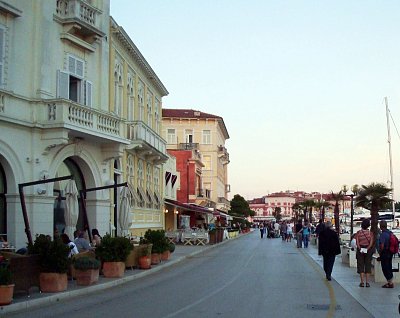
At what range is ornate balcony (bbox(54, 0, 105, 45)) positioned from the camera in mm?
25047

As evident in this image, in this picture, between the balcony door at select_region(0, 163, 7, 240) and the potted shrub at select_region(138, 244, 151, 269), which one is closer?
the balcony door at select_region(0, 163, 7, 240)

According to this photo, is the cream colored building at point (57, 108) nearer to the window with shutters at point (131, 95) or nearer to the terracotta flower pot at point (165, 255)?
the window with shutters at point (131, 95)

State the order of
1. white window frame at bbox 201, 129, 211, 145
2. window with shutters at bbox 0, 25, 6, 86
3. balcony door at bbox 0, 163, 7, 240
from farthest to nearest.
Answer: white window frame at bbox 201, 129, 211, 145 → balcony door at bbox 0, 163, 7, 240 → window with shutters at bbox 0, 25, 6, 86

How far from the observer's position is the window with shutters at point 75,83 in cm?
2503

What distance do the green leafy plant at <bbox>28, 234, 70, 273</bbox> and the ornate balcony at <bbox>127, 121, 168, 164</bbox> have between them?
18341 mm

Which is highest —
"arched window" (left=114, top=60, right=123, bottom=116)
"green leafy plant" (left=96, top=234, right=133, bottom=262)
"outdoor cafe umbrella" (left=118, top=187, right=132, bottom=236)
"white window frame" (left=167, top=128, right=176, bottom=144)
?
"white window frame" (left=167, top=128, right=176, bottom=144)

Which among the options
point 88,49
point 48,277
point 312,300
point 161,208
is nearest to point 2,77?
point 88,49

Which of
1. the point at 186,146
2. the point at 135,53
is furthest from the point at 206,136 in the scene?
the point at 135,53

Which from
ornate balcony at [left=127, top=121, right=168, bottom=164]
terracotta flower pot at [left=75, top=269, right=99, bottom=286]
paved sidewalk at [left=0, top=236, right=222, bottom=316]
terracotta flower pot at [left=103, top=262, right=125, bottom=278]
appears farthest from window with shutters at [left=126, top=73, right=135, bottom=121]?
terracotta flower pot at [left=75, top=269, right=99, bottom=286]

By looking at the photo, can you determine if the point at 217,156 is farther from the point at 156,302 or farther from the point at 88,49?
the point at 156,302

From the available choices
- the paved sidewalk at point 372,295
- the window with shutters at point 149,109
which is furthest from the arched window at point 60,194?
the window with shutters at point 149,109

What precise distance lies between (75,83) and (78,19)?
3.03m

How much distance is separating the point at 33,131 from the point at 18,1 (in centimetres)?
470

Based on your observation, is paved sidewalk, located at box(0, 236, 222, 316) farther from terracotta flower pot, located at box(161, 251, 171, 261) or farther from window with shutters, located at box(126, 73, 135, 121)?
window with shutters, located at box(126, 73, 135, 121)
